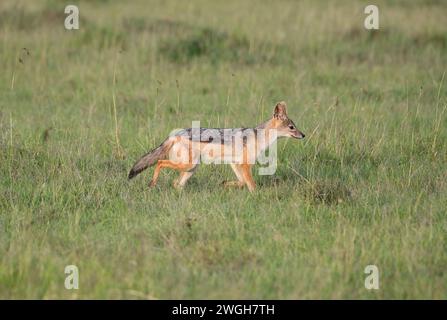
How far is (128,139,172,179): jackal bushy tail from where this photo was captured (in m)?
7.61

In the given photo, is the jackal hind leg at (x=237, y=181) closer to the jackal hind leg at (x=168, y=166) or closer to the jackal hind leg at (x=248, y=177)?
the jackal hind leg at (x=248, y=177)

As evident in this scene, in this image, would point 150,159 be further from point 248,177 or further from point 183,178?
point 248,177

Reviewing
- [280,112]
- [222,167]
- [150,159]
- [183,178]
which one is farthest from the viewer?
[222,167]

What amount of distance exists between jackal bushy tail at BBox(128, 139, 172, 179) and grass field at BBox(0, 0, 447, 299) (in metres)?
0.18

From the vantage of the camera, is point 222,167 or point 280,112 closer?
point 280,112

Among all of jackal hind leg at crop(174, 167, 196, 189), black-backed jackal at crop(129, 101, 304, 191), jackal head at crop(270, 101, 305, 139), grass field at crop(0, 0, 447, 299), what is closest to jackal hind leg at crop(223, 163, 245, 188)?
black-backed jackal at crop(129, 101, 304, 191)

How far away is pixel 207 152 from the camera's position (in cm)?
765

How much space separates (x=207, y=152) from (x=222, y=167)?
80 cm

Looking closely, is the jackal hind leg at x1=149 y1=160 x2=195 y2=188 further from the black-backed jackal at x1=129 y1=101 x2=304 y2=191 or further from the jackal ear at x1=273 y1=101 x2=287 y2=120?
the jackal ear at x1=273 y1=101 x2=287 y2=120

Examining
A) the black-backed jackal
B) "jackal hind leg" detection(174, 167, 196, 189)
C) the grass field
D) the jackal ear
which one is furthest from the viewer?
the jackal ear

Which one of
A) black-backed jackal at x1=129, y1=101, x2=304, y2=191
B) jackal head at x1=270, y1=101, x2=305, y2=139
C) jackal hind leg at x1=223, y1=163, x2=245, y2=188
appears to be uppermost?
jackal head at x1=270, y1=101, x2=305, y2=139

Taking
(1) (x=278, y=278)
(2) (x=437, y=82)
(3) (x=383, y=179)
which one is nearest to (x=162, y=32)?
(2) (x=437, y=82)

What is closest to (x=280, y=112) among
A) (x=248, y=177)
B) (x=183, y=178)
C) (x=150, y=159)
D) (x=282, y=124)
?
(x=282, y=124)

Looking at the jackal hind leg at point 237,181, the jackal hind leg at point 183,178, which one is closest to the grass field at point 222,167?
the jackal hind leg at point 183,178
